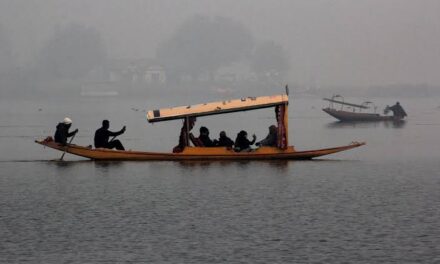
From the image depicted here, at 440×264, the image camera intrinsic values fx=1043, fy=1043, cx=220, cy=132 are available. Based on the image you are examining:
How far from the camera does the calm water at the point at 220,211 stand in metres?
21.0

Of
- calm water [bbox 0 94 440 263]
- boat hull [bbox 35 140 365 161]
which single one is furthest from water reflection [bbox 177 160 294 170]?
boat hull [bbox 35 140 365 161]

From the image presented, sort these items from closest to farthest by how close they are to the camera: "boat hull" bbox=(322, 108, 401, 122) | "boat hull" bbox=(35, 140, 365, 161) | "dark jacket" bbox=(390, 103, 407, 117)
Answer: "boat hull" bbox=(35, 140, 365, 161) → "dark jacket" bbox=(390, 103, 407, 117) → "boat hull" bbox=(322, 108, 401, 122)

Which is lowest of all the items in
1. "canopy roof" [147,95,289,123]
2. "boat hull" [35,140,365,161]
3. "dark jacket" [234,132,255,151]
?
"boat hull" [35,140,365,161]

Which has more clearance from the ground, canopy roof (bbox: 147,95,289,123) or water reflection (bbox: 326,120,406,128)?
water reflection (bbox: 326,120,406,128)

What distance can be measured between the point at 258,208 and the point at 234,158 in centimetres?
1033

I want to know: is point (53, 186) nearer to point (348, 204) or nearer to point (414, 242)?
point (348, 204)

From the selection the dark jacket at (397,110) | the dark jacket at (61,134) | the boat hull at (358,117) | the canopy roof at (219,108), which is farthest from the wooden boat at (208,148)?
the boat hull at (358,117)

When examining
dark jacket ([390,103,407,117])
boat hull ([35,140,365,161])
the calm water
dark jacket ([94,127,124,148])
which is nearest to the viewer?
the calm water

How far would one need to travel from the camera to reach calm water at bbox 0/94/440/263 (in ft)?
69.1

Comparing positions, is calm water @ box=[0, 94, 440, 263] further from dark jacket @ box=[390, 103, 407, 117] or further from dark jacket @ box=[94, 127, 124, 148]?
dark jacket @ box=[390, 103, 407, 117]

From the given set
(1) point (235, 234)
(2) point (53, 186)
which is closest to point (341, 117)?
(2) point (53, 186)

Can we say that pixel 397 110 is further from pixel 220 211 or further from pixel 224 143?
pixel 220 211

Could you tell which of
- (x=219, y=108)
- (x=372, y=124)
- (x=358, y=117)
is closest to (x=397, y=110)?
(x=358, y=117)

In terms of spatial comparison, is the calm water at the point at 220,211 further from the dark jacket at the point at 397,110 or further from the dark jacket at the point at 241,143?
the dark jacket at the point at 397,110
